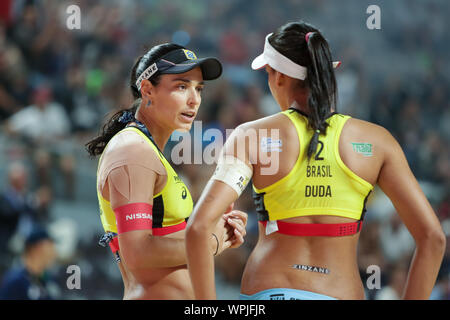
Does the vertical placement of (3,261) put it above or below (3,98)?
below

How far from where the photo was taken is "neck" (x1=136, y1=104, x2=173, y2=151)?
265cm

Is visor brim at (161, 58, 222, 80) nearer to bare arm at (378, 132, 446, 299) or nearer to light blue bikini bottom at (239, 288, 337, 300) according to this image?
bare arm at (378, 132, 446, 299)

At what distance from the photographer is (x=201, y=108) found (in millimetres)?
6250

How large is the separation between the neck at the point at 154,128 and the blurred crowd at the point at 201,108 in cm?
268

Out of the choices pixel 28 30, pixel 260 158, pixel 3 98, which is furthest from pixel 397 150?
pixel 28 30

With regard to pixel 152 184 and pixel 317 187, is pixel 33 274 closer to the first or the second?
pixel 152 184

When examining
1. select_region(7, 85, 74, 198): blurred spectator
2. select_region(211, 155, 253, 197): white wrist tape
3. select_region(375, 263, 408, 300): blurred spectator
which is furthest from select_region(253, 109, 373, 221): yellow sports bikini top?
select_region(7, 85, 74, 198): blurred spectator

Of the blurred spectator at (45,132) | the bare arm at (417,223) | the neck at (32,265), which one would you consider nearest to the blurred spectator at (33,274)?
the neck at (32,265)

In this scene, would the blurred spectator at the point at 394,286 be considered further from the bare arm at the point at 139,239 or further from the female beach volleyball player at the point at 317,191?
the bare arm at the point at 139,239

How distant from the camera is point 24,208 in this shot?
5.68 metres
